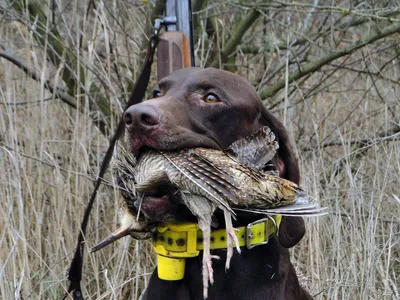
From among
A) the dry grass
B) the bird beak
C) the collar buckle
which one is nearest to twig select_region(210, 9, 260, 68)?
the dry grass

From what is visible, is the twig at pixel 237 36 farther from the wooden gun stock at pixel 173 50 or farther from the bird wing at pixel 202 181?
the bird wing at pixel 202 181

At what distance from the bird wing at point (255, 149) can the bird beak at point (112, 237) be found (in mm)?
401

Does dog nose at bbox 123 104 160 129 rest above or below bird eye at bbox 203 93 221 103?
below

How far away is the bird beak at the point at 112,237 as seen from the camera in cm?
183

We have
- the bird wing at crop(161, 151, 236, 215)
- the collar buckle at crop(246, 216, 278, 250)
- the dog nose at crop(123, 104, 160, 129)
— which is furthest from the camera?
the collar buckle at crop(246, 216, 278, 250)

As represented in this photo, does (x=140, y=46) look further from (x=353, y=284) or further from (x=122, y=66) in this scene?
(x=353, y=284)

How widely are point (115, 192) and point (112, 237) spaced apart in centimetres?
118

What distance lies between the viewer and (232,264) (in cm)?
199

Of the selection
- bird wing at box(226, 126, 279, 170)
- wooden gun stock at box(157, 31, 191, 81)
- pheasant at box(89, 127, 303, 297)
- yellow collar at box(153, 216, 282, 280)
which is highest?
wooden gun stock at box(157, 31, 191, 81)

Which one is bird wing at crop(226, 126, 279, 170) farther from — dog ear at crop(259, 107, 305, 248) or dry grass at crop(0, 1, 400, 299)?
dry grass at crop(0, 1, 400, 299)

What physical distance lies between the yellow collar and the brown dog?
2.1 inches

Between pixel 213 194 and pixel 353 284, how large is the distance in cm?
123

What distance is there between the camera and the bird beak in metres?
1.83

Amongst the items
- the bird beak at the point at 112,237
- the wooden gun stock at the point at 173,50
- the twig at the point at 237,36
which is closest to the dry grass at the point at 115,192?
the twig at the point at 237,36
